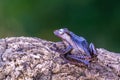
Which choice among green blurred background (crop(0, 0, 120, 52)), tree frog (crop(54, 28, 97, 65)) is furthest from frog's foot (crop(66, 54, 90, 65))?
green blurred background (crop(0, 0, 120, 52))

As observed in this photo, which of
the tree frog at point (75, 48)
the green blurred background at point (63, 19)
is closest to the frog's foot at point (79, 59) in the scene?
the tree frog at point (75, 48)

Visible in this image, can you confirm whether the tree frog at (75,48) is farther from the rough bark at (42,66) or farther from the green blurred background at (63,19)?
the green blurred background at (63,19)

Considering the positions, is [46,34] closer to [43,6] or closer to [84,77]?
[43,6]

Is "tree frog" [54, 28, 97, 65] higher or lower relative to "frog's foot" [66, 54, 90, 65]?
higher

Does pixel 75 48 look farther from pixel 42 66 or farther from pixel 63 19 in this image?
pixel 63 19

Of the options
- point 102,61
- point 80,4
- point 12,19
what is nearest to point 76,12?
point 80,4

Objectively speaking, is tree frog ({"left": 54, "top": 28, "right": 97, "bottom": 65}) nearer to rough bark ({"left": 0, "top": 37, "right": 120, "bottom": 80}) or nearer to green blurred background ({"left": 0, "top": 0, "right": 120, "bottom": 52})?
rough bark ({"left": 0, "top": 37, "right": 120, "bottom": 80})
